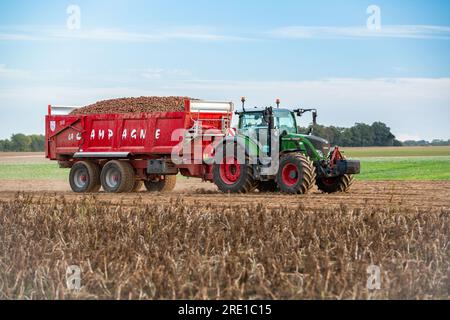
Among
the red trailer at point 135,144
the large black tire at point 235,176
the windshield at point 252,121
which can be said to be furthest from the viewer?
the red trailer at point 135,144

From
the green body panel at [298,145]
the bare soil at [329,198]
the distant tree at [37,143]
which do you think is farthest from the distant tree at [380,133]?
the green body panel at [298,145]

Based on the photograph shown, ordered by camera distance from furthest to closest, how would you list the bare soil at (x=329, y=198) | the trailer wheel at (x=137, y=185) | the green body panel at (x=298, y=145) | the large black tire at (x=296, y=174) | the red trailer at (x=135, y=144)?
1. the trailer wheel at (x=137, y=185)
2. the red trailer at (x=135, y=144)
3. the green body panel at (x=298, y=145)
4. the large black tire at (x=296, y=174)
5. the bare soil at (x=329, y=198)

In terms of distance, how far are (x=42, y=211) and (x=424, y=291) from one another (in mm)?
7662

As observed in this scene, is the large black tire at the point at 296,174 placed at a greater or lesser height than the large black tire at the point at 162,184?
greater

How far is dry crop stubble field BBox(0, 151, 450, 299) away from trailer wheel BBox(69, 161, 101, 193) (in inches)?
321

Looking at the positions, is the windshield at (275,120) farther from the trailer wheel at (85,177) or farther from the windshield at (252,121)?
the trailer wheel at (85,177)

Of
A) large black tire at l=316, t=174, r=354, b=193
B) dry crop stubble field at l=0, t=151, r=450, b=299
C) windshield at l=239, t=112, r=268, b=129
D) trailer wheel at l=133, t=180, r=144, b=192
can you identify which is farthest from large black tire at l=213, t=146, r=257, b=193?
dry crop stubble field at l=0, t=151, r=450, b=299

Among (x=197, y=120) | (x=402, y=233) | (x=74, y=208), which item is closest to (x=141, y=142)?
(x=197, y=120)

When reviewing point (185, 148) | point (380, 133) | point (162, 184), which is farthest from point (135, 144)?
point (380, 133)

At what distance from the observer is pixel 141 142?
22625 mm

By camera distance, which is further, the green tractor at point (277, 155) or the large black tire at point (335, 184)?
the large black tire at point (335, 184)

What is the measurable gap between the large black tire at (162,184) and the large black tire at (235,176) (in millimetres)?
3180

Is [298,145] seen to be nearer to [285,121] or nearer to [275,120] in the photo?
[285,121]

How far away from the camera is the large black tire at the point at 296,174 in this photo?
19708 mm
